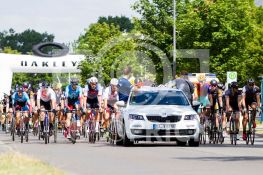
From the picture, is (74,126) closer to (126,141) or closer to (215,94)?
(126,141)

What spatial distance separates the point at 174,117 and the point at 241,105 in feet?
8.73

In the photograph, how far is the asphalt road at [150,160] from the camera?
53.8ft

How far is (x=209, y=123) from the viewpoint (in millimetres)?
28453

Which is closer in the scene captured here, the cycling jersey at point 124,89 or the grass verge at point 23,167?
the grass verge at point 23,167

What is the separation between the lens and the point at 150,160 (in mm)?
19281

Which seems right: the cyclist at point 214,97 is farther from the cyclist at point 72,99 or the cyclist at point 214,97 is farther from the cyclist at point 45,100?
the cyclist at point 45,100

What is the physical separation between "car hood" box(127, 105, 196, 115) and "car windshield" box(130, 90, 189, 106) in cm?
41

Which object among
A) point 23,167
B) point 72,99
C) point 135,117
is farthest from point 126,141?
point 23,167

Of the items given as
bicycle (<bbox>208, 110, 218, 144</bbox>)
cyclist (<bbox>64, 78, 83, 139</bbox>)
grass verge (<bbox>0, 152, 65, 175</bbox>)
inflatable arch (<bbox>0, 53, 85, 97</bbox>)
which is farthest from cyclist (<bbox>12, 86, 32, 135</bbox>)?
inflatable arch (<bbox>0, 53, 85, 97</bbox>)

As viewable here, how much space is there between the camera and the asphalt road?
1639cm

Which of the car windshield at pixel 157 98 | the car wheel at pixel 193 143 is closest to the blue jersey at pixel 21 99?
the car windshield at pixel 157 98

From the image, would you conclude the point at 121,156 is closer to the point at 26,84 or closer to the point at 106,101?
the point at 106,101

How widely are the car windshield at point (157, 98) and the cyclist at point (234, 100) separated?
127 centimetres

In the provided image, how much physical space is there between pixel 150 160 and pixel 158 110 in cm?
644
